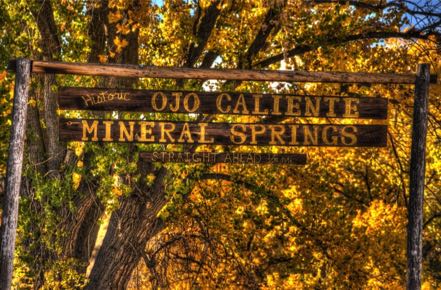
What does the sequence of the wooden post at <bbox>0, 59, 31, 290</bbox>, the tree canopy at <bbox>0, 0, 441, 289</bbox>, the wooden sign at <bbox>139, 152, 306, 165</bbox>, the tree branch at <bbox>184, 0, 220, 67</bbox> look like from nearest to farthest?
the wooden post at <bbox>0, 59, 31, 290</bbox> < the wooden sign at <bbox>139, 152, 306, 165</bbox> < the tree canopy at <bbox>0, 0, 441, 289</bbox> < the tree branch at <bbox>184, 0, 220, 67</bbox>

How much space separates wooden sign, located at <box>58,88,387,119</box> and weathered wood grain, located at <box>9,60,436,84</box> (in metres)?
0.22

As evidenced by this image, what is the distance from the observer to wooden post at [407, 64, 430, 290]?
8188 mm

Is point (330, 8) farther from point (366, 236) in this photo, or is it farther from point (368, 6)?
point (366, 236)

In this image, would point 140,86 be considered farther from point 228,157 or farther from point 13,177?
point 13,177

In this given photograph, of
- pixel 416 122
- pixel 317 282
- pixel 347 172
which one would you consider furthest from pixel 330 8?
pixel 347 172

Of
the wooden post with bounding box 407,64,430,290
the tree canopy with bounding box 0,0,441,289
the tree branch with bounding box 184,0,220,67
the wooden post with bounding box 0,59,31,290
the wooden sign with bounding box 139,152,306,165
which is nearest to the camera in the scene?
the wooden post with bounding box 0,59,31,290

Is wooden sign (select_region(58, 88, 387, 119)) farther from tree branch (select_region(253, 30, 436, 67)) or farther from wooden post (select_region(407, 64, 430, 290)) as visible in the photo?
tree branch (select_region(253, 30, 436, 67))

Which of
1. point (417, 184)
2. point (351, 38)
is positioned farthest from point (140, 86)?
point (417, 184)

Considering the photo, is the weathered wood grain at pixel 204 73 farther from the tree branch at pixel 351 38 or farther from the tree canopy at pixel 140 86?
the tree branch at pixel 351 38

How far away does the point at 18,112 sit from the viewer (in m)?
8.08

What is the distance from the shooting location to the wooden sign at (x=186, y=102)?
27.0 ft

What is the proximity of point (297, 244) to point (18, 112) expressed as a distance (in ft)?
47.7

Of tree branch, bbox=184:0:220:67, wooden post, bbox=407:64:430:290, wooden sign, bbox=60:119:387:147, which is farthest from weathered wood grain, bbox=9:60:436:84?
tree branch, bbox=184:0:220:67

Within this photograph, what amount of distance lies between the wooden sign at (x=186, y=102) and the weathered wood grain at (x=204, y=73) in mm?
217
